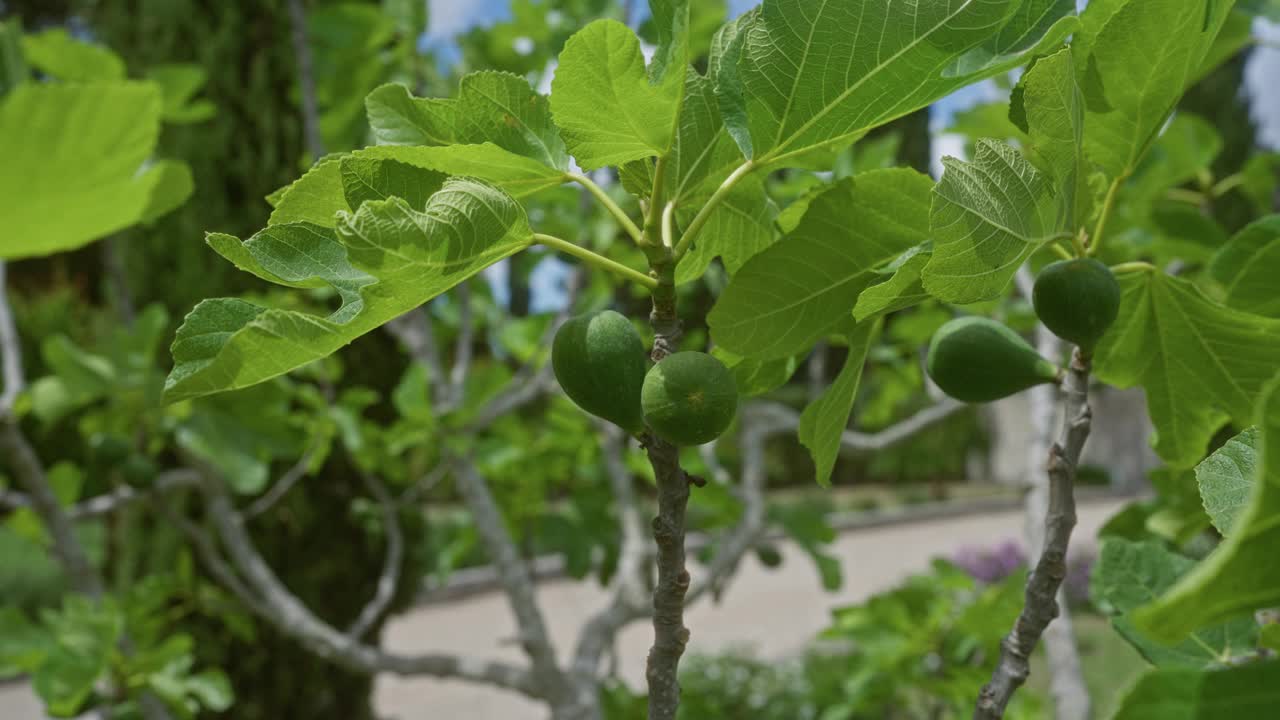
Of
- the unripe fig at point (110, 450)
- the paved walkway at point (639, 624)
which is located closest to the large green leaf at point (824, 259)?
the unripe fig at point (110, 450)

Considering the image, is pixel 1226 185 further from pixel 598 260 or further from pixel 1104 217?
pixel 598 260

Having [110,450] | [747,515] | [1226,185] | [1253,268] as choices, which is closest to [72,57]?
[110,450]

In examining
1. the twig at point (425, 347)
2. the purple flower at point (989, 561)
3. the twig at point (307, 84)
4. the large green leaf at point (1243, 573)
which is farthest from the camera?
the purple flower at point (989, 561)

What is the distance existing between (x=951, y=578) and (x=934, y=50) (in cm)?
212

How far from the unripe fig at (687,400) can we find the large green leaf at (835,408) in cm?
11

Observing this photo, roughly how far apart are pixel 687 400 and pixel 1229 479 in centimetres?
28

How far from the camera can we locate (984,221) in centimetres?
49

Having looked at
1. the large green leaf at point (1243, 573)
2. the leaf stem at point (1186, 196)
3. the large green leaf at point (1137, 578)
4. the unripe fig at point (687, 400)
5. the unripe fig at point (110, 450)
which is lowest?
the large green leaf at point (1137, 578)

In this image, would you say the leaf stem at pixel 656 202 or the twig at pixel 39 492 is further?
the twig at pixel 39 492

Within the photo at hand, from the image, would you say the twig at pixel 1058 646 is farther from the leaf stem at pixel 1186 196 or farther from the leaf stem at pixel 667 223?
the leaf stem at pixel 667 223

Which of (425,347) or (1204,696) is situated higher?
(425,347)

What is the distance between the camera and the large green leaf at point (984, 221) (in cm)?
47

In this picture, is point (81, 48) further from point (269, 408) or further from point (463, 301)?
point (463, 301)

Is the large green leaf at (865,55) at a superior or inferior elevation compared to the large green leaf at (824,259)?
superior
